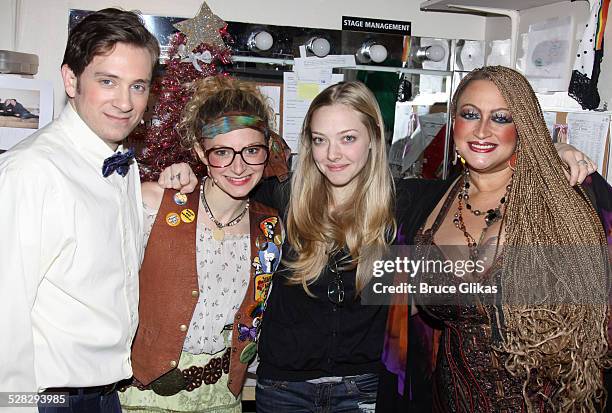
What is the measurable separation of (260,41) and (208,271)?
1.72m

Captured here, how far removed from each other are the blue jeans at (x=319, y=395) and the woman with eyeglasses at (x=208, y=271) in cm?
12

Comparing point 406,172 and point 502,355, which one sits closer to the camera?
point 502,355

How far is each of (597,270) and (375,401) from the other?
0.87 m

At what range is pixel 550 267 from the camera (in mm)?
1920

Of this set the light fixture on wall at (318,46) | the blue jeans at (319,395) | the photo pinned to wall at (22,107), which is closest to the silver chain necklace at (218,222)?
the blue jeans at (319,395)

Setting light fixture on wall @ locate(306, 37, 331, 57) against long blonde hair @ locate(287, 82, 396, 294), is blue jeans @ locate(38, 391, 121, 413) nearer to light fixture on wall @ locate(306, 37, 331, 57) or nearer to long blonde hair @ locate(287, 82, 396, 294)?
long blonde hair @ locate(287, 82, 396, 294)

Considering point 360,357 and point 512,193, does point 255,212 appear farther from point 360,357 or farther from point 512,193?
point 512,193

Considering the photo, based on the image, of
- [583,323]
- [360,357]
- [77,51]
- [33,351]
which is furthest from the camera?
[360,357]

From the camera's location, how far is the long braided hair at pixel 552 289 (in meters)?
1.91

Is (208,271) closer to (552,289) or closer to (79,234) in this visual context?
(79,234)

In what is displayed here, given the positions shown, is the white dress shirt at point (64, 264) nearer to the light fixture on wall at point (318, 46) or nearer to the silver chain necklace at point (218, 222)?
the silver chain necklace at point (218, 222)

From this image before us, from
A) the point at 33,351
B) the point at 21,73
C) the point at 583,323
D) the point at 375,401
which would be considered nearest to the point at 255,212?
the point at 375,401

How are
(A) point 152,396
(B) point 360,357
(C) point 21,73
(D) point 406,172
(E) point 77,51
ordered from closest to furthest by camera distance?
(E) point 77,51
(A) point 152,396
(B) point 360,357
(C) point 21,73
(D) point 406,172

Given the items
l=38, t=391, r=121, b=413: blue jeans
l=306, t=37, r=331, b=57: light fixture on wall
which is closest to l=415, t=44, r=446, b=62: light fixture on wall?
l=306, t=37, r=331, b=57: light fixture on wall
